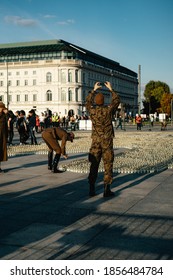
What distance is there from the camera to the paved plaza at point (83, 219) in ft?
14.4

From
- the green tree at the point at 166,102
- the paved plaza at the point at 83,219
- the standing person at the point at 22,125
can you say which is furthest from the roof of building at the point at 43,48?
the paved plaza at the point at 83,219

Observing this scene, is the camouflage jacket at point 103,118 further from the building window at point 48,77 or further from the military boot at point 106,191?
the building window at point 48,77

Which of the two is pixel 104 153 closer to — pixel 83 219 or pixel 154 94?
pixel 83 219

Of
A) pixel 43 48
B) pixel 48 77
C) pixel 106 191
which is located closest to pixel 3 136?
pixel 106 191

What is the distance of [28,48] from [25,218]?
331 ft

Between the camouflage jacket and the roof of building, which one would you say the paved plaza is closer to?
the camouflage jacket

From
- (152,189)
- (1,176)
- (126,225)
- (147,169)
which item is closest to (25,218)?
(126,225)

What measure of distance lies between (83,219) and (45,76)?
320 ft

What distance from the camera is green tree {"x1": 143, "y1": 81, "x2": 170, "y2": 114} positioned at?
114 metres

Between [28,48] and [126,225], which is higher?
[28,48]

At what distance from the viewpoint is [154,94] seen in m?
115

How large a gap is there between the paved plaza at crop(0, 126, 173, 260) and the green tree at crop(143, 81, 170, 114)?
4132 inches
